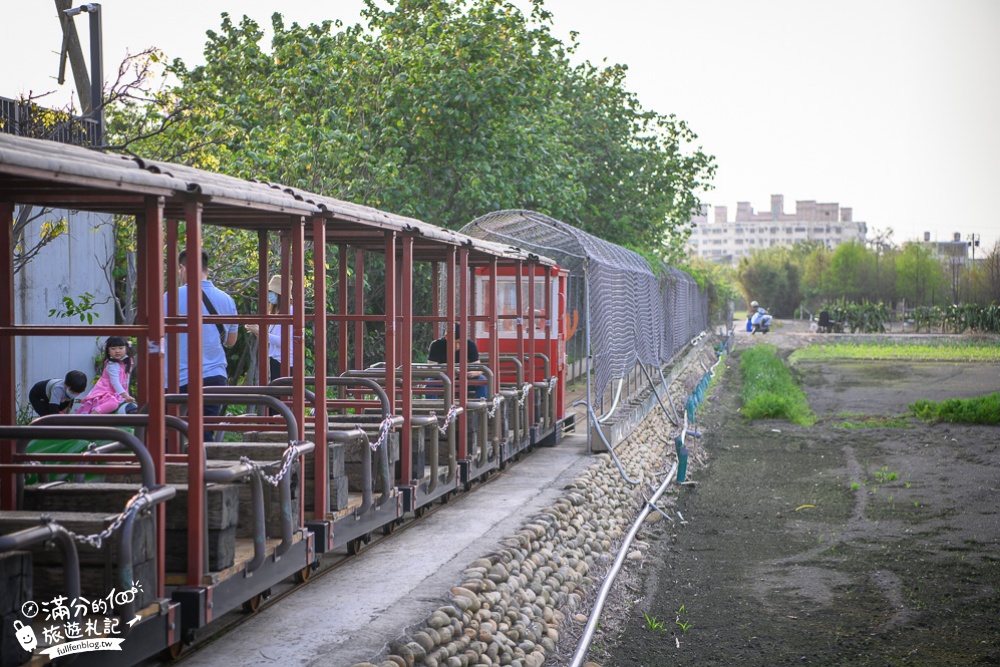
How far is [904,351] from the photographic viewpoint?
44750mm

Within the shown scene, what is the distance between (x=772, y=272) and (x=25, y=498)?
278ft

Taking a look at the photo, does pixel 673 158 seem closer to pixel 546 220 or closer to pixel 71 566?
pixel 546 220

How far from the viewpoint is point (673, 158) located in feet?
123

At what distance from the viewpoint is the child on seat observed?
8.39 meters

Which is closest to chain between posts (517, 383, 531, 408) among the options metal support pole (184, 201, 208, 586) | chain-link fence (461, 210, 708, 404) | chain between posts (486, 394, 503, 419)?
chain between posts (486, 394, 503, 419)

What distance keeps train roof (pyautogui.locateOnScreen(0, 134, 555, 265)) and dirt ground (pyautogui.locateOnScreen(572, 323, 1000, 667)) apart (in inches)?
131

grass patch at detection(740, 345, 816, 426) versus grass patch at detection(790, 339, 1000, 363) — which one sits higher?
grass patch at detection(790, 339, 1000, 363)

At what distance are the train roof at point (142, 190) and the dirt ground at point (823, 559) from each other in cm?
332

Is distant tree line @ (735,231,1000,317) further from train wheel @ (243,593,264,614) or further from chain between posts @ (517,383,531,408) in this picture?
train wheel @ (243,593,264,614)

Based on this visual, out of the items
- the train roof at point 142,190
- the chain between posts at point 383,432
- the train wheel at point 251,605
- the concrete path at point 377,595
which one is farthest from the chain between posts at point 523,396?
the train wheel at point 251,605

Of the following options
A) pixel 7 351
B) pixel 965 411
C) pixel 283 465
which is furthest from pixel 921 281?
pixel 7 351

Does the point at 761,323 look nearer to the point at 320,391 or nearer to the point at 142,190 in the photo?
the point at 320,391

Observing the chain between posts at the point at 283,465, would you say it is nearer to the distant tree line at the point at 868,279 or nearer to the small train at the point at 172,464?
the small train at the point at 172,464

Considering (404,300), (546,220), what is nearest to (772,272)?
(546,220)
